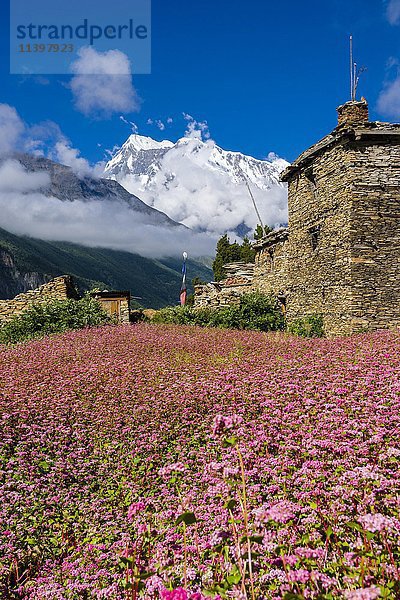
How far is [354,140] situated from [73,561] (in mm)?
17227

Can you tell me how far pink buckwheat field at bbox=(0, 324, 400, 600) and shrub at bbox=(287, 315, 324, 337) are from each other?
10312mm

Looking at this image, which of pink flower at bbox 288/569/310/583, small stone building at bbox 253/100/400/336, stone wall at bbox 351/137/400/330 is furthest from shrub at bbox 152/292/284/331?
pink flower at bbox 288/569/310/583

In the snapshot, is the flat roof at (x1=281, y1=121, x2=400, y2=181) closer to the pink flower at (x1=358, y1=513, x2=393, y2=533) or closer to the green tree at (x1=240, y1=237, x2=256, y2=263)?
the pink flower at (x1=358, y1=513, x2=393, y2=533)

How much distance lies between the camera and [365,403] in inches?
197

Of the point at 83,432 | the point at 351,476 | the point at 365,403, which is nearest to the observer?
the point at 351,476

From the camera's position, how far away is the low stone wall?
21.3 metres

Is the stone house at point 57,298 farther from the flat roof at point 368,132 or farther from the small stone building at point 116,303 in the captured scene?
the flat roof at point 368,132

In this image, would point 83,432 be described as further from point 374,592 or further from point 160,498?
point 374,592

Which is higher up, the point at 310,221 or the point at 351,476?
the point at 310,221

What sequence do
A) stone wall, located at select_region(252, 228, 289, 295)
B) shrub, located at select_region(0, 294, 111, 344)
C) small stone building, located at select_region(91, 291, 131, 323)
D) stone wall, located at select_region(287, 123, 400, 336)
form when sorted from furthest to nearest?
small stone building, located at select_region(91, 291, 131, 323) < stone wall, located at select_region(252, 228, 289, 295) < shrub, located at select_region(0, 294, 111, 344) < stone wall, located at select_region(287, 123, 400, 336)

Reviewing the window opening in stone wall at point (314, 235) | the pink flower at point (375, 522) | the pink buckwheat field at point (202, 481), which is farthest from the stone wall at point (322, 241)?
the pink flower at point (375, 522)

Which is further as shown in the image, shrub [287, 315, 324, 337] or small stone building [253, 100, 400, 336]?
shrub [287, 315, 324, 337]

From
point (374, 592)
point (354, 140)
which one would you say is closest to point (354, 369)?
point (374, 592)

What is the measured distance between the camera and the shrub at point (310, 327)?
1858 cm
